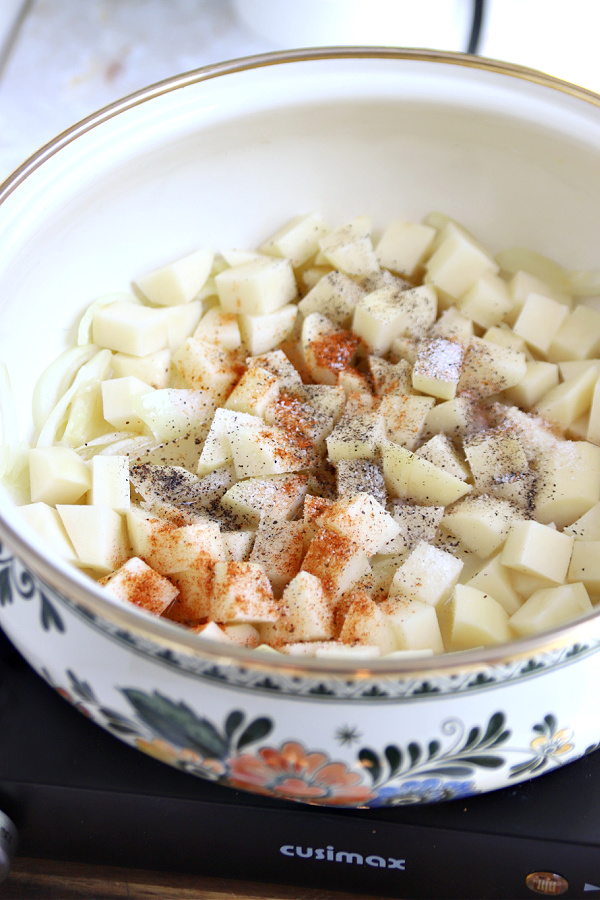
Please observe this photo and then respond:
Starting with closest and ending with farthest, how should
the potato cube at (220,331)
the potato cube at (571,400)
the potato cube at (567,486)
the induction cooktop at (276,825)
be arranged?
the induction cooktop at (276,825)
the potato cube at (567,486)
the potato cube at (571,400)
the potato cube at (220,331)

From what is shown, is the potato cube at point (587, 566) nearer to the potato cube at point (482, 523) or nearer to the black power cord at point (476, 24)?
the potato cube at point (482, 523)

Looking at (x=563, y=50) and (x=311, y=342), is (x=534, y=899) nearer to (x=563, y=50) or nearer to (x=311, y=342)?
(x=311, y=342)

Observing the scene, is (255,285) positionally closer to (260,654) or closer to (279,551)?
(279,551)

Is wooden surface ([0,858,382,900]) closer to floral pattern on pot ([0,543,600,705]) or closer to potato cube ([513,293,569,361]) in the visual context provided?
floral pattern on pot ([0,543,600,705])

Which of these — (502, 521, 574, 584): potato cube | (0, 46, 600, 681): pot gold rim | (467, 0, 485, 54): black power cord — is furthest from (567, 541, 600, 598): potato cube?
(467, 0, 485, 54): black power cord

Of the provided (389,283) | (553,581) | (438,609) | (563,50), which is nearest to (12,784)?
(438,609)

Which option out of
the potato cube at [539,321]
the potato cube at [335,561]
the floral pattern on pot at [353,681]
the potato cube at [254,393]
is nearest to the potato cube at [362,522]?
the potato cube at [335,561]
